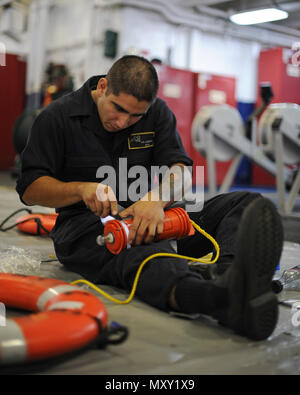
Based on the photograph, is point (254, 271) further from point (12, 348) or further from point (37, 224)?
point (37, 224)

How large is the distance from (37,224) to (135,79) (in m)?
1.47

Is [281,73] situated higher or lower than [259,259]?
higher

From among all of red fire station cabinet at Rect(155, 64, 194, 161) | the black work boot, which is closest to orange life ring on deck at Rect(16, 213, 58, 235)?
the black work boot

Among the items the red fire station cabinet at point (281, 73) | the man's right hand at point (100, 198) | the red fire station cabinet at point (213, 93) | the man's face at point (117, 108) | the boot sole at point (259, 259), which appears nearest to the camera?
the boot sole at point (259, 259)

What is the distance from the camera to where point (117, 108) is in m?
1.57

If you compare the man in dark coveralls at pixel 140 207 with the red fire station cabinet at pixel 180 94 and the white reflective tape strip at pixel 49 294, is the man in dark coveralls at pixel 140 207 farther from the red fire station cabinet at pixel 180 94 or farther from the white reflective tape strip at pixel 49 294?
the red fire station cabinet at pixel 180 94

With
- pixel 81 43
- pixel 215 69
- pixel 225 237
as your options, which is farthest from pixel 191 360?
pixel 215 69

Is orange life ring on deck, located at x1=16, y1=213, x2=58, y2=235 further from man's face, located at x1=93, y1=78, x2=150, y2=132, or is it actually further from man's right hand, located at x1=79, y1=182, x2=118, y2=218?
man's right hand, located at x1=79, y1=182, x2=118, y2=218

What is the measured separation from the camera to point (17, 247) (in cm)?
235

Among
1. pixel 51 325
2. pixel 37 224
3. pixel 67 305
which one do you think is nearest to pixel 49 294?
pixel 67 305

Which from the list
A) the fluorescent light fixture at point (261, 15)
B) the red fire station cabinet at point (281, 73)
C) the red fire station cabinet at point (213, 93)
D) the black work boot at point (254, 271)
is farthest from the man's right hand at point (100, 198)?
the red fire station cabinet at point (281, 73)

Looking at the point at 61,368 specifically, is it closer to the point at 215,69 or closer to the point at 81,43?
the point at 81,43

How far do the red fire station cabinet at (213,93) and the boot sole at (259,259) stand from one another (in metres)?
7.06

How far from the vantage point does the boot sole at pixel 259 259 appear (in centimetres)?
114
